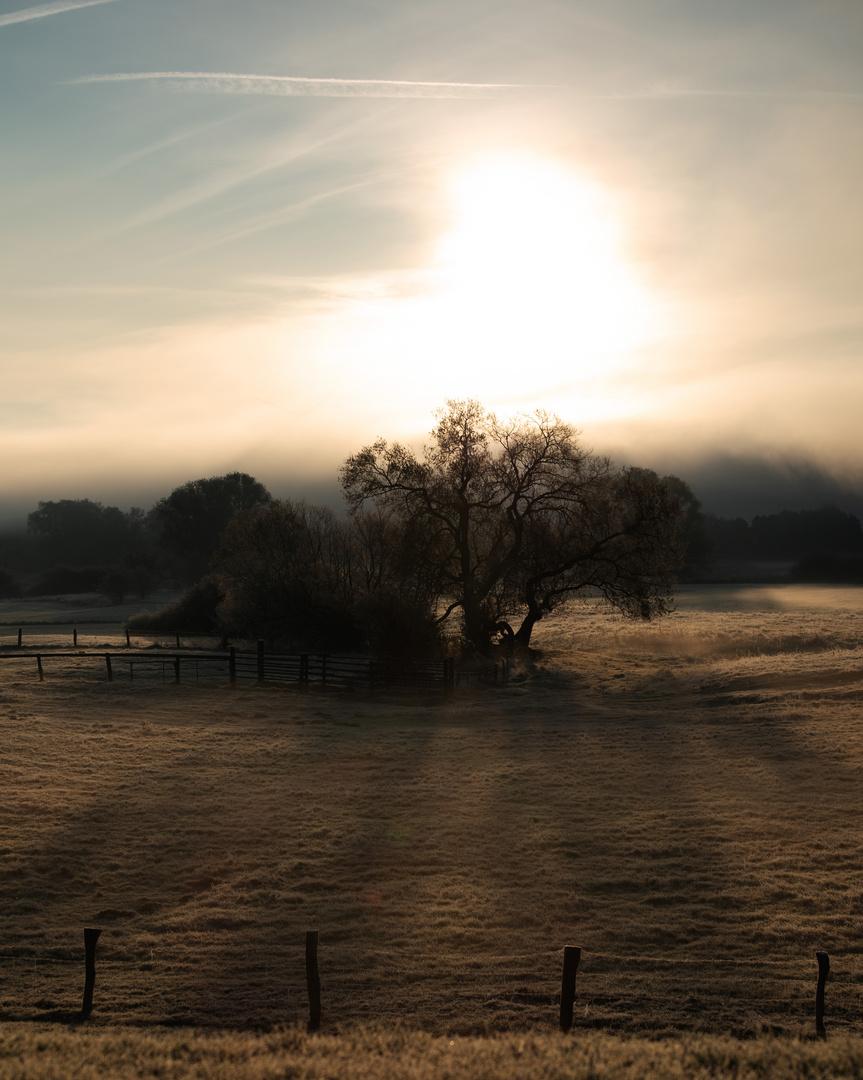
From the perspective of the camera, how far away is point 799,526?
124312mm

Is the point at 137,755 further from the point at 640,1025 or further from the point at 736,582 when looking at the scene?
the point at 736,582

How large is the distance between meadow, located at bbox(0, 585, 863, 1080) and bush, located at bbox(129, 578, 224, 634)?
31.7 metres

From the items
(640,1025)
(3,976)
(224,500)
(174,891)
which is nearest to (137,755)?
(174,891)

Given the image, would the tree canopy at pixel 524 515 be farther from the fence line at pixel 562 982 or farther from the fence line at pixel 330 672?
the fence line at pixel 562 982

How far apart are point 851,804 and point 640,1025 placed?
9810 mm

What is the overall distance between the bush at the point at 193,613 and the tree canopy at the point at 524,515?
65.7ft

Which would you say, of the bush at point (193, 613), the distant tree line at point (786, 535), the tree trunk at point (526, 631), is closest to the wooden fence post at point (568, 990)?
the tree trunk at point (526, 631)

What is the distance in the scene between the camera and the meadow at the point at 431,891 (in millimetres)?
7516

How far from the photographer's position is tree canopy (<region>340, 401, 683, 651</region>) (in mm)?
39969

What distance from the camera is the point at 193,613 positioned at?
57.2 metres

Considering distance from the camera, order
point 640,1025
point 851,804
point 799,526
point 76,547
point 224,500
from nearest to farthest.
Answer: point 640,1025 → point 851,804 → point 224,500 → point 799,526 → point 76,547

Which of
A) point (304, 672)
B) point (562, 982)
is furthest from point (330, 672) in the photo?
point (562, 982)

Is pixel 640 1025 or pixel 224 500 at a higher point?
pixel 224 500

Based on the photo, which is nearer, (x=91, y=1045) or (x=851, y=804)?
(x=91, y=1045)
